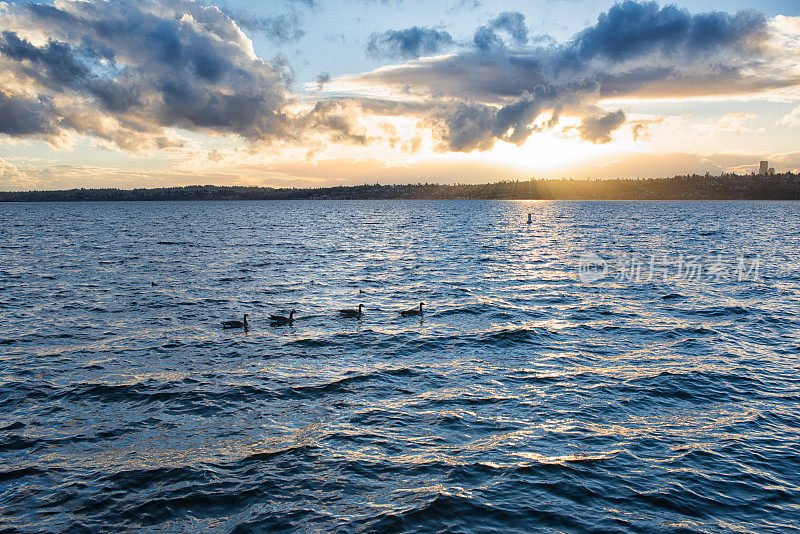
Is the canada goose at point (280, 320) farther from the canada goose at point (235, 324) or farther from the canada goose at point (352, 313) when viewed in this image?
the canada goose at point (352, 313)

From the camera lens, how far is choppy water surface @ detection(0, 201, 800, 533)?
41.7 feet

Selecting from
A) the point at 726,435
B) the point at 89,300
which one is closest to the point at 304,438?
the point at 726,435

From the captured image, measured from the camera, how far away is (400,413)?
1820cm

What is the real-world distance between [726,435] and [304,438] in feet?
44.7

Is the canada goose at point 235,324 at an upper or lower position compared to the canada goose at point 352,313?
upper

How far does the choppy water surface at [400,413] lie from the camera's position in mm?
12695

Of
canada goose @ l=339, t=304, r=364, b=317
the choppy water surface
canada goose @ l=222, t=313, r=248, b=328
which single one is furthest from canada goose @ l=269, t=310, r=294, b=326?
canada goose @ l=339, t=304, r=364, b=317

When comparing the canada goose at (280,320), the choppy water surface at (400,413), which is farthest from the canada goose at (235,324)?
the canada goose at (280,320)

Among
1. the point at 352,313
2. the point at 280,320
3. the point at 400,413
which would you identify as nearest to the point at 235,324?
the point at 280,320

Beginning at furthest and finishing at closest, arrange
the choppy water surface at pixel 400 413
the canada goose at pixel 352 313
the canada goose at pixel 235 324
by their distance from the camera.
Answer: the canada goose at pixel 352 313 → the canada goose at pixel 235 324 → the choppy water surface at pixel 400 413

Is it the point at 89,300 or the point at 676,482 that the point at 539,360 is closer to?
the point at 676,482

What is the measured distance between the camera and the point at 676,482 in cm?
1385

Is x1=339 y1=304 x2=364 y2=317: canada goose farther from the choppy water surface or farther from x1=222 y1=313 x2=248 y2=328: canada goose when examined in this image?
x1=222 y1=313 x2=248 y2=328: canada goose

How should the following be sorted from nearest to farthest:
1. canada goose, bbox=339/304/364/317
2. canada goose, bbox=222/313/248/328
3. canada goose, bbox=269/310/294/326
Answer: canada goose, bbox=222/313/248/328 → canada goose, bbox=269/310/294/326 → canada goose, bbox=339/304/364/317
